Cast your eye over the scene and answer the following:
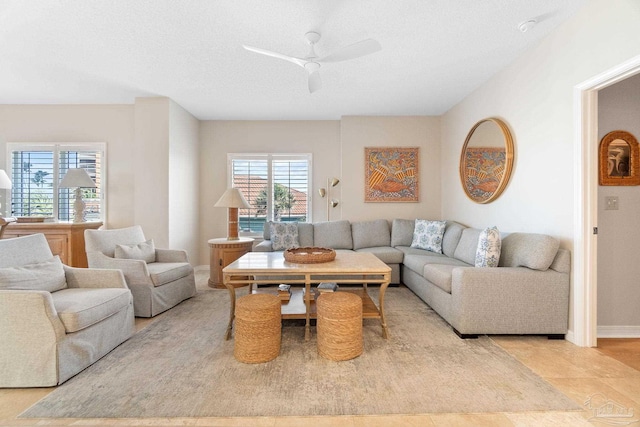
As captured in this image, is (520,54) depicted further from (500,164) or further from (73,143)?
(73,143)

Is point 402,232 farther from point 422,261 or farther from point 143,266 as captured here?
point 143,266

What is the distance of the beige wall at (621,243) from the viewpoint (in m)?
2.59

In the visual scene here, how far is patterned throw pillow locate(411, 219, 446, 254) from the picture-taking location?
425 centimetres

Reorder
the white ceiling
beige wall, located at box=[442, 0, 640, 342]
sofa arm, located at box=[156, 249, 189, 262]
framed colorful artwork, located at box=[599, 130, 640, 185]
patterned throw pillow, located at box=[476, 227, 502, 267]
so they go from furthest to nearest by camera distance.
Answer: sofa arm, located at box=[156, 249, 189, 262]
patterned throw pillow, located at box=[476, 227, 502, 267]
framed colorful artwork, located at box=[599, 130, 640, 185]
the white ceiling
beige wall, located at box=[442, 0, 640, 342]

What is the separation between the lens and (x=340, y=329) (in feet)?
7.13

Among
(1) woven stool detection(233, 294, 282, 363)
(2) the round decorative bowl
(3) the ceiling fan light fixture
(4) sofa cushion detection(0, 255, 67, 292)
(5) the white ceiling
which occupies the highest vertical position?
(5) the white ceiling

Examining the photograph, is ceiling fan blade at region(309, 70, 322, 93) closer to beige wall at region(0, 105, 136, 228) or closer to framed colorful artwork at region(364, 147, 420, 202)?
framed colorful artwork at region(364, 147, 420, 202)

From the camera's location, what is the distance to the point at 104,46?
113 inches

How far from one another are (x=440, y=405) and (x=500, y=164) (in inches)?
110

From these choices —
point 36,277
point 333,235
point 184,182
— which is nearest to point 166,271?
point 36,277

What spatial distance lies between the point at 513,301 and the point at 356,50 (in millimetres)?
Result: 2541

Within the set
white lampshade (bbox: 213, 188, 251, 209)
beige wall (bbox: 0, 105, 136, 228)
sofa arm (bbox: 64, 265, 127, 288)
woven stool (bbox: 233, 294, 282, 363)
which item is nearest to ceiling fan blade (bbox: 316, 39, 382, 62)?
woven stool (bbox: 233, 294, 282, 363)

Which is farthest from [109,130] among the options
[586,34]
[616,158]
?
[616,158]

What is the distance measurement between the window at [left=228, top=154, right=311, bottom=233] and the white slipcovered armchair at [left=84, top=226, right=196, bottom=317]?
1.84m
